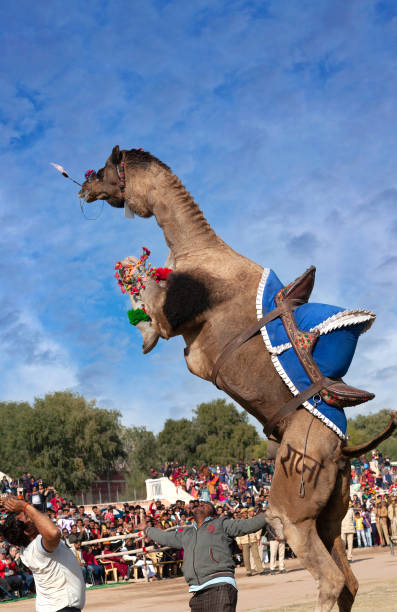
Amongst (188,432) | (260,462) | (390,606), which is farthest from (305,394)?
(188,432)

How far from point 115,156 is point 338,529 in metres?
3.38

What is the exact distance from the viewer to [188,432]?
76938 millimetres

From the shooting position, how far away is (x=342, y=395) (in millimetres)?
4902

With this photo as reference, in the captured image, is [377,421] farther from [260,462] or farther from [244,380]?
Answer: [244,380]

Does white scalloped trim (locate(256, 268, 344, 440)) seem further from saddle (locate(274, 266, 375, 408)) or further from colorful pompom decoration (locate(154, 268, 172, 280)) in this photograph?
colorful pompom decoration (locate(154, 268, 172, 280))

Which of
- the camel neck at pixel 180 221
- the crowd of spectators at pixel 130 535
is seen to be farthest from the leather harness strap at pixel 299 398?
the crowd of spectators at pixel 130 535

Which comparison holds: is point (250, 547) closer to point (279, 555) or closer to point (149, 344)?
point (279, 555)

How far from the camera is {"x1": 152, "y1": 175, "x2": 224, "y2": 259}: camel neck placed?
5457mm

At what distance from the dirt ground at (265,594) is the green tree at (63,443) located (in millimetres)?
35993

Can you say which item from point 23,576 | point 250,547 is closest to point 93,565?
point 23,576

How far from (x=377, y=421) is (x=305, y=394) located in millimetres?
98908

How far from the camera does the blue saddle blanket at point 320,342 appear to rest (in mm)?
4980

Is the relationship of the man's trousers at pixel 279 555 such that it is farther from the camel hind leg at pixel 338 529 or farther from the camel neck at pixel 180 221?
the camel neck at pixel 180 221

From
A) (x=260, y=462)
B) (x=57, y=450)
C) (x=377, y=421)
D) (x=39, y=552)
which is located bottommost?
(x=39, y=552)
